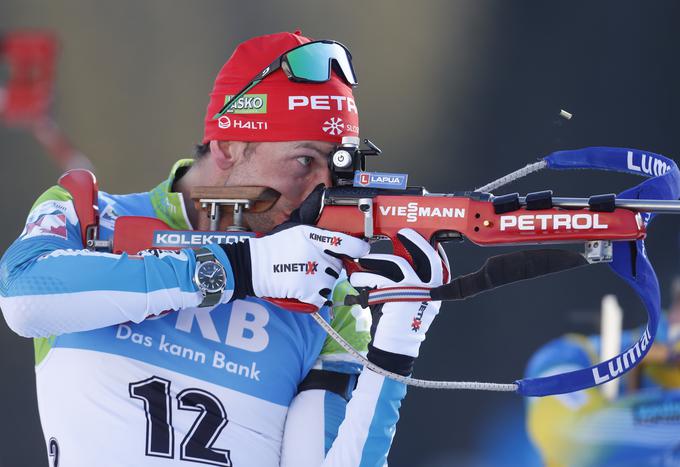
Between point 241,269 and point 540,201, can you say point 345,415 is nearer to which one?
point 241,269

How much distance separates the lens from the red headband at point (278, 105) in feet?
7.70

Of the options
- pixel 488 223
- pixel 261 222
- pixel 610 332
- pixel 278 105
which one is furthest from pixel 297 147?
pixel 610 332

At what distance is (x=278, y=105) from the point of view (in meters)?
2.35

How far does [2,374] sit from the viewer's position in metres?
3.40

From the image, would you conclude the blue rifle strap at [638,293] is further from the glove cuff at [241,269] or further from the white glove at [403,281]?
the glove cuff at [241,269]

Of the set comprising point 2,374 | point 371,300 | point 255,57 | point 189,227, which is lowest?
point 2,374

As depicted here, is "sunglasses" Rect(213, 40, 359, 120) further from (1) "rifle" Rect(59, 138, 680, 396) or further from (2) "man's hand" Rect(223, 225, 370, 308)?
(2) "man's hand" Rect(223, 225, 370, 308)

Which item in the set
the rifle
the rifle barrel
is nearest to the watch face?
the rifle

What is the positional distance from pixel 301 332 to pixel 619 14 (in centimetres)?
157

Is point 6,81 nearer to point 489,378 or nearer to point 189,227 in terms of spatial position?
point 189,227

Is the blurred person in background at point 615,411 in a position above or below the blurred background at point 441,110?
below

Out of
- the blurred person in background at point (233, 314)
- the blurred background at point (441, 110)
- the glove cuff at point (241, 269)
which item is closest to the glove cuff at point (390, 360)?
the blurred person in background at point (233, 314)

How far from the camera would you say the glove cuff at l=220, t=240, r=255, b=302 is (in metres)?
2.03

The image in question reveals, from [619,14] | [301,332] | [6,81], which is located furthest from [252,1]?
[301,332]
